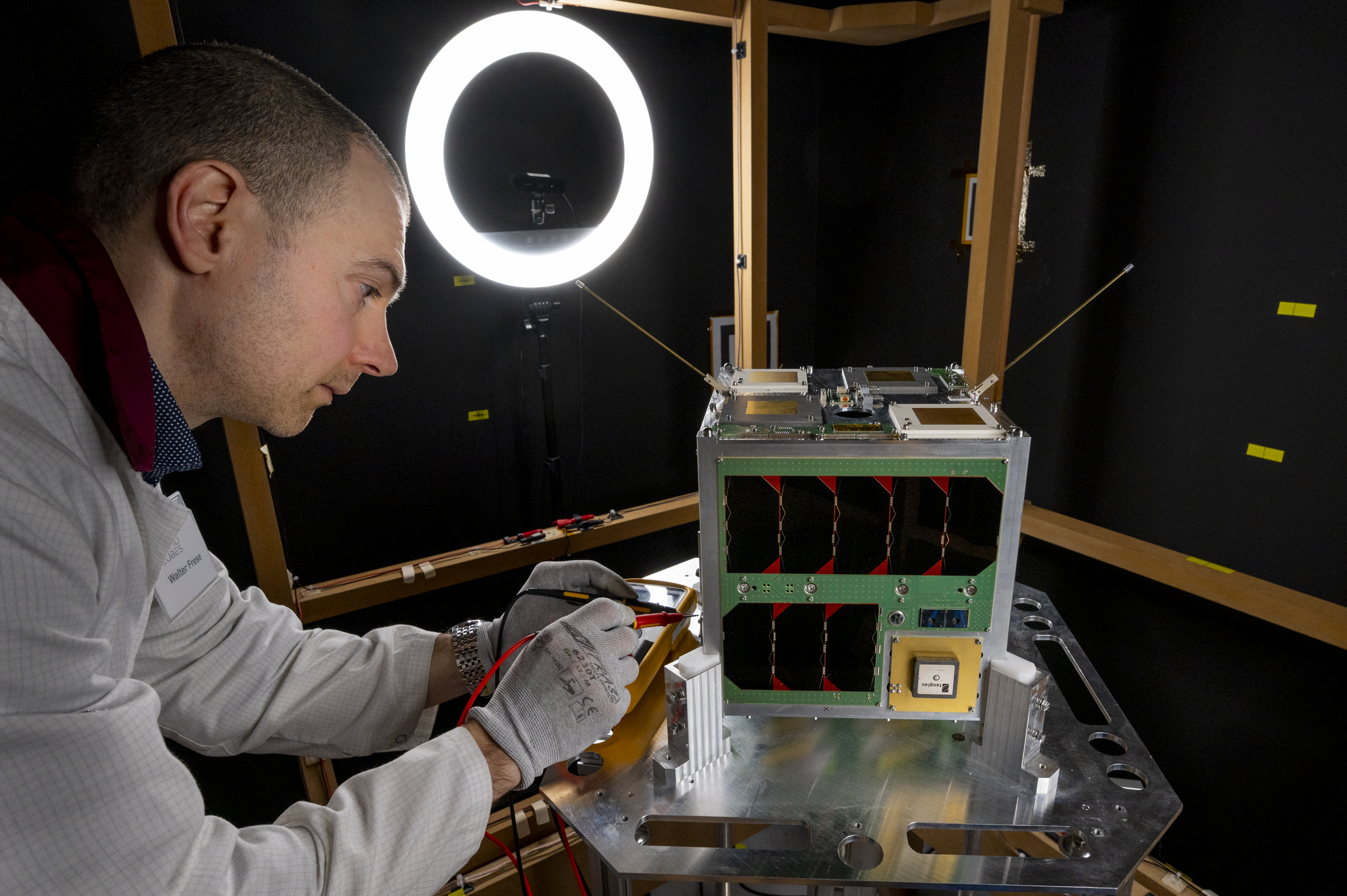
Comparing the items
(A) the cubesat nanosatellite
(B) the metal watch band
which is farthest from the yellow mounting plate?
(B) the metal watch band

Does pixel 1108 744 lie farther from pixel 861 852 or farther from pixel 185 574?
pixel 185 574

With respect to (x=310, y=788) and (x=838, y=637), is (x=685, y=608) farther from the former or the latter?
(x=310, y=788)

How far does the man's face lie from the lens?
763mm

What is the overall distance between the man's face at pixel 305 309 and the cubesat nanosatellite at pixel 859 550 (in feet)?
1.43

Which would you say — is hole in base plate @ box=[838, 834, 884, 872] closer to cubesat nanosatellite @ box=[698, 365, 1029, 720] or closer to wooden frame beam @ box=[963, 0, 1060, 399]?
cubesat nanosatellite @ box=[698, 365, 1029, 720]

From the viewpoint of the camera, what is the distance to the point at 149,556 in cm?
79

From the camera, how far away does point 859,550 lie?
0.94 meters

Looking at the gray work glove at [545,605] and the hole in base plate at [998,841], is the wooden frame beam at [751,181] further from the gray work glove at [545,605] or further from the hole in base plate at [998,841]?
the hole in base plate at [998,841]

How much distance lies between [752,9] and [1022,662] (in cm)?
129

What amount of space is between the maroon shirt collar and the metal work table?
0.69 meters

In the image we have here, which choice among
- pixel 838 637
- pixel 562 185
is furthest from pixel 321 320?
pixel 562 185

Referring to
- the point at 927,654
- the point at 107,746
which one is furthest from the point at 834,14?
the point at 107,746

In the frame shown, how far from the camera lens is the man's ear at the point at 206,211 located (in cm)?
69

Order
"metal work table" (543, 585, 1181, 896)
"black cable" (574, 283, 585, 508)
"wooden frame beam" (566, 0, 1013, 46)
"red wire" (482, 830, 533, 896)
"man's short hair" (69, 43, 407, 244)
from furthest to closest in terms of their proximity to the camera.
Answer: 1. "black cable" (574, 283, 585, 508)
2. "wooden frame beam" (566, 0, 1013, 46)
3. "red wire" (482, 830, 533, 896)
4. "metal work table" (543, 585, 1181, 896)
5. "man's short hair" (69, 43, 407, 244)
